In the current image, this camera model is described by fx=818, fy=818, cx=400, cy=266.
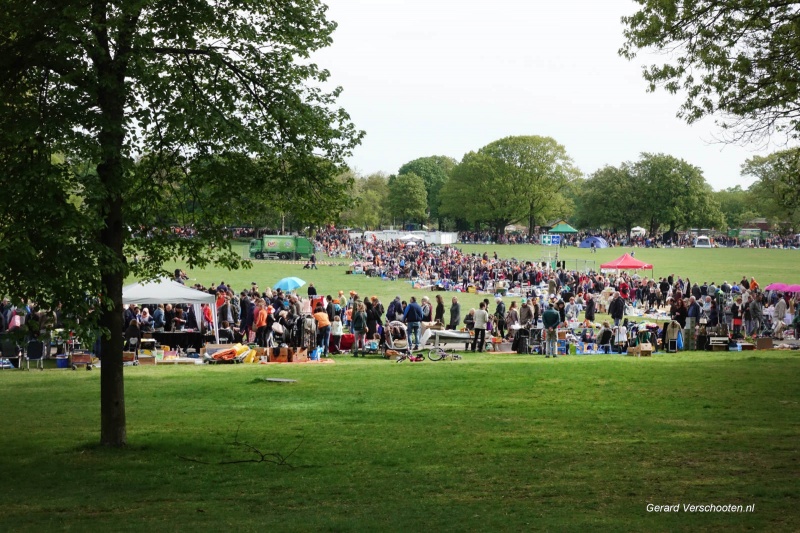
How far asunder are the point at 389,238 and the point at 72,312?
8871 centimetres

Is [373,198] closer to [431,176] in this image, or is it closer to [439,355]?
[431,176]

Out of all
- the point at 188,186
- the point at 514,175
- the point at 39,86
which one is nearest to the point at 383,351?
the point at 188,186

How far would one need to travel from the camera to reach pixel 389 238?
99.8 metres

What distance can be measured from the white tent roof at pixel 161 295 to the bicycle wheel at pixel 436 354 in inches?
281

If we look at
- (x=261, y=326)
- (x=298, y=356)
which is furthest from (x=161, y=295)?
(x=298, y=356)

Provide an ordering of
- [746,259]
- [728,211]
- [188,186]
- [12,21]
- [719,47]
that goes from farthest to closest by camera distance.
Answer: [728,211] < [746,259] < [719,47] < [188,186] < [12,21]

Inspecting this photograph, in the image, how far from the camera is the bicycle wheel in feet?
81.5

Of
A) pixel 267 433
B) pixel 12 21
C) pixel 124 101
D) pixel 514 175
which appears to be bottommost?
pixel 267 433

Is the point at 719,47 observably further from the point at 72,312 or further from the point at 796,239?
the point at 796,239

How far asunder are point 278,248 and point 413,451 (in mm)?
68024

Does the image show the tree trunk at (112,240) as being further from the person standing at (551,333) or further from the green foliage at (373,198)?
the green foliage at (373,198)

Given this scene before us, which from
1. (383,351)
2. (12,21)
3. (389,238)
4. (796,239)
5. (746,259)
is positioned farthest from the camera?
(796,239)

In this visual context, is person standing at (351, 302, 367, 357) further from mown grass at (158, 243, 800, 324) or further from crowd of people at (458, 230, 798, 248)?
crowd of people at (458, 230, 798, 248)

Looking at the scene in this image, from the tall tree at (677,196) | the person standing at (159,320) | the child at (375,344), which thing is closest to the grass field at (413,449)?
the child at (375,344)
